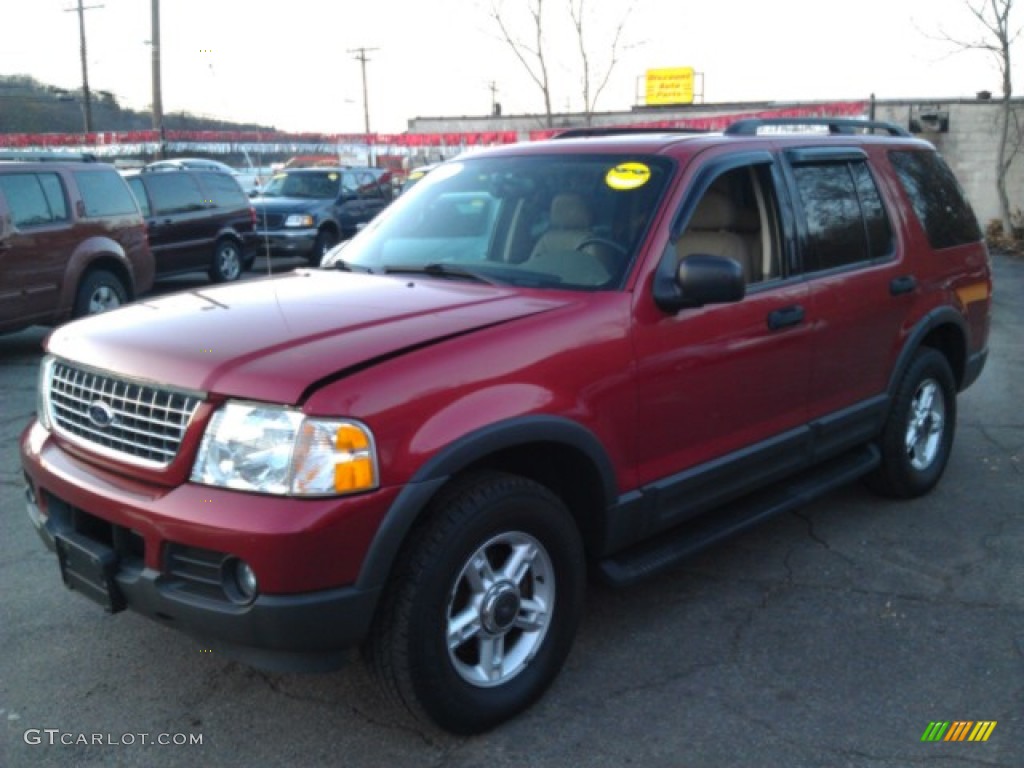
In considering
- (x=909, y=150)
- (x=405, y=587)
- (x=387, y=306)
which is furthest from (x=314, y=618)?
(x=909, y=150)

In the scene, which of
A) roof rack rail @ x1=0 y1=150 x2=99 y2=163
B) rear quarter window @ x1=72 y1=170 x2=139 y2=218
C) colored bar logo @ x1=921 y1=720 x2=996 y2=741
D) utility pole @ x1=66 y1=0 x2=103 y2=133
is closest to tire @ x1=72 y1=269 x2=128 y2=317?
rear quarter window @ x1=72 y1=170 x2=139 y2=218

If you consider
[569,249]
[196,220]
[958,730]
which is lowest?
[958,730]

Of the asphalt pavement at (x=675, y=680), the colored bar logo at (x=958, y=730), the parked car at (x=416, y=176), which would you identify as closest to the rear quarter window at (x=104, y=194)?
the parked car at (x=416, y=176)

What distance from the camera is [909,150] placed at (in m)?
5.36

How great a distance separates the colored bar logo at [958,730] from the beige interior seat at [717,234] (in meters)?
1.84

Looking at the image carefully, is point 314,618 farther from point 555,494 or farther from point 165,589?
point 555,494

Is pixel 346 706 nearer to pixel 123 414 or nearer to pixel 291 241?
pixel 123 414

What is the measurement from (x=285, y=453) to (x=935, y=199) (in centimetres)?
419

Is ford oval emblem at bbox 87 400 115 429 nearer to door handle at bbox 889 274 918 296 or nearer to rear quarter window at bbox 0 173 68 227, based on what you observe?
door handle at bbox 889 274 918 296

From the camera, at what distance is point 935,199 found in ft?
17.7

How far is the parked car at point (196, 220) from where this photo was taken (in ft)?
44.0

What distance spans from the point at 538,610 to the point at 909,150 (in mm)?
3585

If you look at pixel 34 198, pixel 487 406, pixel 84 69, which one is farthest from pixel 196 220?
pixel 84 69

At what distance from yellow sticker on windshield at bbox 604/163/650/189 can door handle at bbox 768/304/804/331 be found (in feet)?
2.57
